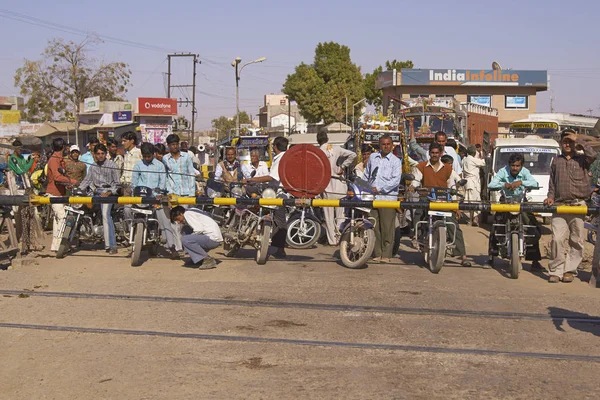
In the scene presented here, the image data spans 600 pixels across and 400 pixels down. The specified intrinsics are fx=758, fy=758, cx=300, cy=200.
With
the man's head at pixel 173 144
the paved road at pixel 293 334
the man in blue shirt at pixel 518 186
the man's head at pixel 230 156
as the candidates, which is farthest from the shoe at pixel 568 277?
the man's head at pixel 230 156

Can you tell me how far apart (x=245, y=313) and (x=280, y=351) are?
59.1 inches

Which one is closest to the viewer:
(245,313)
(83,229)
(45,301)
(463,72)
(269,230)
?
(245,313)

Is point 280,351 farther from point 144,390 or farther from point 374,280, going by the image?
point 374,280

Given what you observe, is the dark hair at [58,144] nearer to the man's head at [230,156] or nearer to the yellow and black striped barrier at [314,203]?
the yellow and black striped barrier at [314,203]

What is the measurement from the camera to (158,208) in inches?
430

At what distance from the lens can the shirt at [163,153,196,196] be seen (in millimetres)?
11672

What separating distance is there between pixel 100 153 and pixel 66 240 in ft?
5.04

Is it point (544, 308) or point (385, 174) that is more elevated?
point (385, 174)

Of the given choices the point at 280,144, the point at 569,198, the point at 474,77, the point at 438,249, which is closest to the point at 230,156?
the point at 280,144

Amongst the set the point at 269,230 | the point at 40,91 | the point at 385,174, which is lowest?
the point at 269,230

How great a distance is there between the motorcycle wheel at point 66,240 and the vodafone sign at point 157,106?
50.6m

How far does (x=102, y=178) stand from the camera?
39.8 feet

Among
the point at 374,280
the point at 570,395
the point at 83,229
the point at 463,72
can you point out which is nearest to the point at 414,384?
the point at 570,395

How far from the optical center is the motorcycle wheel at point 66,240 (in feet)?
A: 37.8
